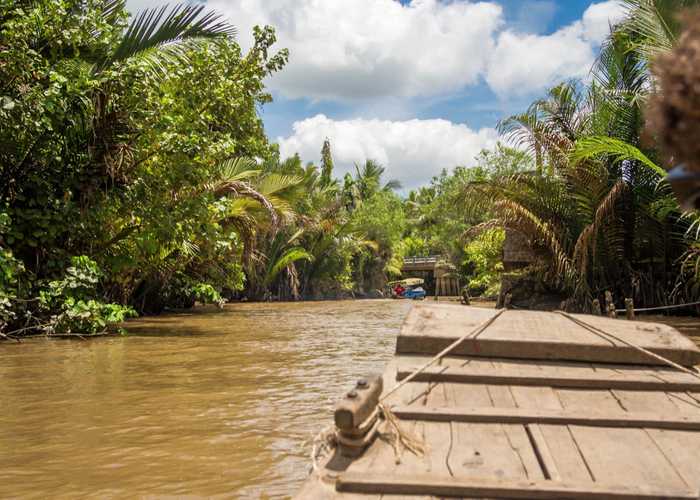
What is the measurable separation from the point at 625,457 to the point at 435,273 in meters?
38.1

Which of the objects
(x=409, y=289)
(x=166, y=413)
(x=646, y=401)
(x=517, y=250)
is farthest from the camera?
(x=409, y=289)

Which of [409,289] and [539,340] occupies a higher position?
[409,289]

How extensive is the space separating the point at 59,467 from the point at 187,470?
2.39 feet

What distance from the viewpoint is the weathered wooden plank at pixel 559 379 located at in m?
3.37

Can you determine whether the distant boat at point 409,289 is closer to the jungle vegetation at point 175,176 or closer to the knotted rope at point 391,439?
the jungle vegetation at point 175,176

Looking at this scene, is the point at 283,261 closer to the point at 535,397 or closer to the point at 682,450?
the point at 535,397

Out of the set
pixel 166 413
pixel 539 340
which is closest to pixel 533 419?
pixel 539 340

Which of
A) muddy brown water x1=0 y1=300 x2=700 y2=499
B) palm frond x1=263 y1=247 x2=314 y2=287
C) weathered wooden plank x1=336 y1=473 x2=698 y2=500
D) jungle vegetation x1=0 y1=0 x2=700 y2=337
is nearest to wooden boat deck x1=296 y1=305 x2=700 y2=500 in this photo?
weathered wooden plank x1=336 y1=473 x2=698 y2=500

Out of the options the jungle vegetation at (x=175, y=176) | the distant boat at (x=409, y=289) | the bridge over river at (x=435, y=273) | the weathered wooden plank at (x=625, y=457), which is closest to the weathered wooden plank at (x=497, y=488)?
the weathered wooden plank at (x=625, y=457)

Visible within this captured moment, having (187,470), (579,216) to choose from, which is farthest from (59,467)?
(579,216)

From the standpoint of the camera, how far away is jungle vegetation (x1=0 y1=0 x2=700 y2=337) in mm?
9383

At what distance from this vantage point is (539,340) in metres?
3.81

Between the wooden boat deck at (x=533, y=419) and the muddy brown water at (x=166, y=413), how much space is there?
23.0 inches

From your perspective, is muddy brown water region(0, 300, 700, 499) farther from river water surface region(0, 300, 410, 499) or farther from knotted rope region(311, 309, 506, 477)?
knotted rope region(311, 309, 506, 477)
